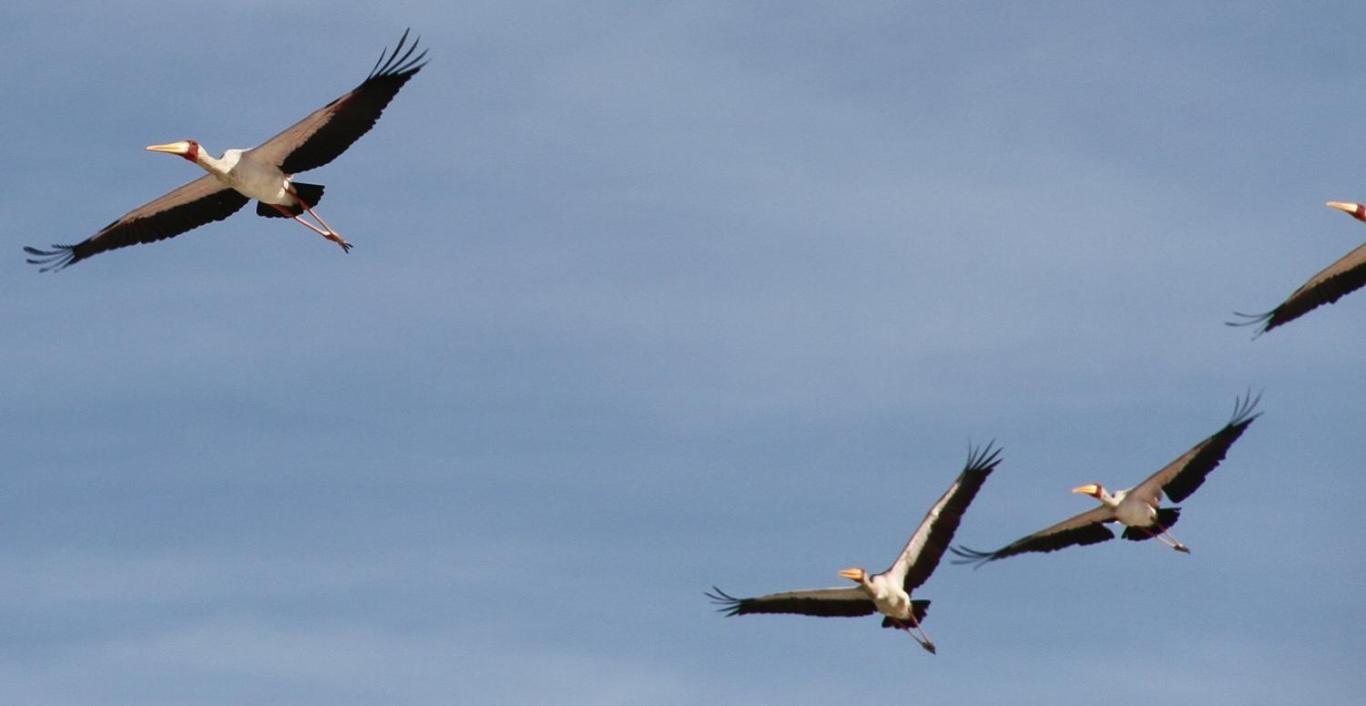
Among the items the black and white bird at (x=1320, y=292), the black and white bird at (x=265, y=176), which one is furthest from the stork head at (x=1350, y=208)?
the black and white bird at (x=265, y=176)

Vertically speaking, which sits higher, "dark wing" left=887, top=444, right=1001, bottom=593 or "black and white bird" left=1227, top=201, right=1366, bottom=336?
"black and white bird" left=1227, top=201, right=1366, bottom=336

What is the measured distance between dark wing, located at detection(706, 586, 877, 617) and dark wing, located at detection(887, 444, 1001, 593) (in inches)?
35.2

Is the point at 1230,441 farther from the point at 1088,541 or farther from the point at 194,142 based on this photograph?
the point at 194,142

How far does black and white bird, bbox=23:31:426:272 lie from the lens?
35.8 metres

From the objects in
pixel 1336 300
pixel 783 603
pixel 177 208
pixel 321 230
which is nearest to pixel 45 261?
pixel 177 208

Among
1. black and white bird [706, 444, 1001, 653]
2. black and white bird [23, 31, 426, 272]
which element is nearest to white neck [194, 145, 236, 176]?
black and white bird [23, 31, 426, 272]

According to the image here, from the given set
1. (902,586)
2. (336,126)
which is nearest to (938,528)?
(902,586)

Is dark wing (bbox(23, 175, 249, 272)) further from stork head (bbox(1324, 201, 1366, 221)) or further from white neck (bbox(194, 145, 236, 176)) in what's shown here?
Answer: stork head (bbox(1324, 201, 1366, 221))

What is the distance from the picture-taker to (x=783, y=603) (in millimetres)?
38094

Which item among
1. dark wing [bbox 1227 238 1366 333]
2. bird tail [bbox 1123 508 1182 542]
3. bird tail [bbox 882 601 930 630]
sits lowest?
bird tail [bbox 882 601 930 630]

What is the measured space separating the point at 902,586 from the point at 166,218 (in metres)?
12.7

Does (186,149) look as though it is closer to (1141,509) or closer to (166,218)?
(166,218)

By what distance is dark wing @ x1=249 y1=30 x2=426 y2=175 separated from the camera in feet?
117

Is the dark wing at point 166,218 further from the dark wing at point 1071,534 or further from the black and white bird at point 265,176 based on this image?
the dark wing at point 1071,534
